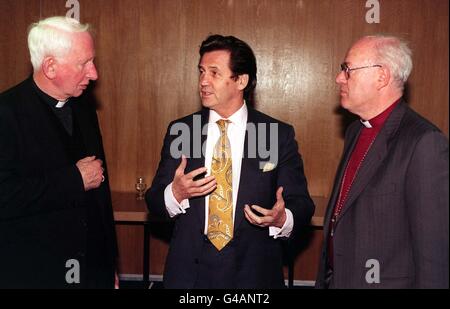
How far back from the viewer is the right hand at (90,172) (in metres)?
2.50

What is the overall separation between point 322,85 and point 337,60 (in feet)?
0.82

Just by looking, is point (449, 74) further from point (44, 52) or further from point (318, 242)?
point (44, 52)

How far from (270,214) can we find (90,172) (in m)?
0.90

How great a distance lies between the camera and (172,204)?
2570 millimetres

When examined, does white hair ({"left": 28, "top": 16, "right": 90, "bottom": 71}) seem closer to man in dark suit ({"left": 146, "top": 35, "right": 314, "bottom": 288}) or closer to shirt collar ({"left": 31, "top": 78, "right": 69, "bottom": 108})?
shirt collar ({"left": 31, "top": 78, "right": 69, "bottom": 108})

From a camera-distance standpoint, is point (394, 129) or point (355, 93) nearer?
point (394, 129)

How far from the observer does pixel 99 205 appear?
107 inches

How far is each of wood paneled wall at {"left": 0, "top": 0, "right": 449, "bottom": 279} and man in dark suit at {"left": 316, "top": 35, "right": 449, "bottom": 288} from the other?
199 cm

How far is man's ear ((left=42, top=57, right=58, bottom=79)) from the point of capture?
251 cm

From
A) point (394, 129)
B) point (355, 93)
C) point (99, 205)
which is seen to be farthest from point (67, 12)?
point (394, 129)

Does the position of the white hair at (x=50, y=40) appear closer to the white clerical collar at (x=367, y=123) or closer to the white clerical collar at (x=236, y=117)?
the white clerical collar at (x=236, y=117)

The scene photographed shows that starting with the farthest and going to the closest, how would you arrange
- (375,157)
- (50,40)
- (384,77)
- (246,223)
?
(246,223)
(50,40)
(384,77)
(375,157)

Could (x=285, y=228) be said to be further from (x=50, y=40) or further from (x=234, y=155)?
(x=50, y=40)

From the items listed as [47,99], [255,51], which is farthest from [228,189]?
[255,51]
